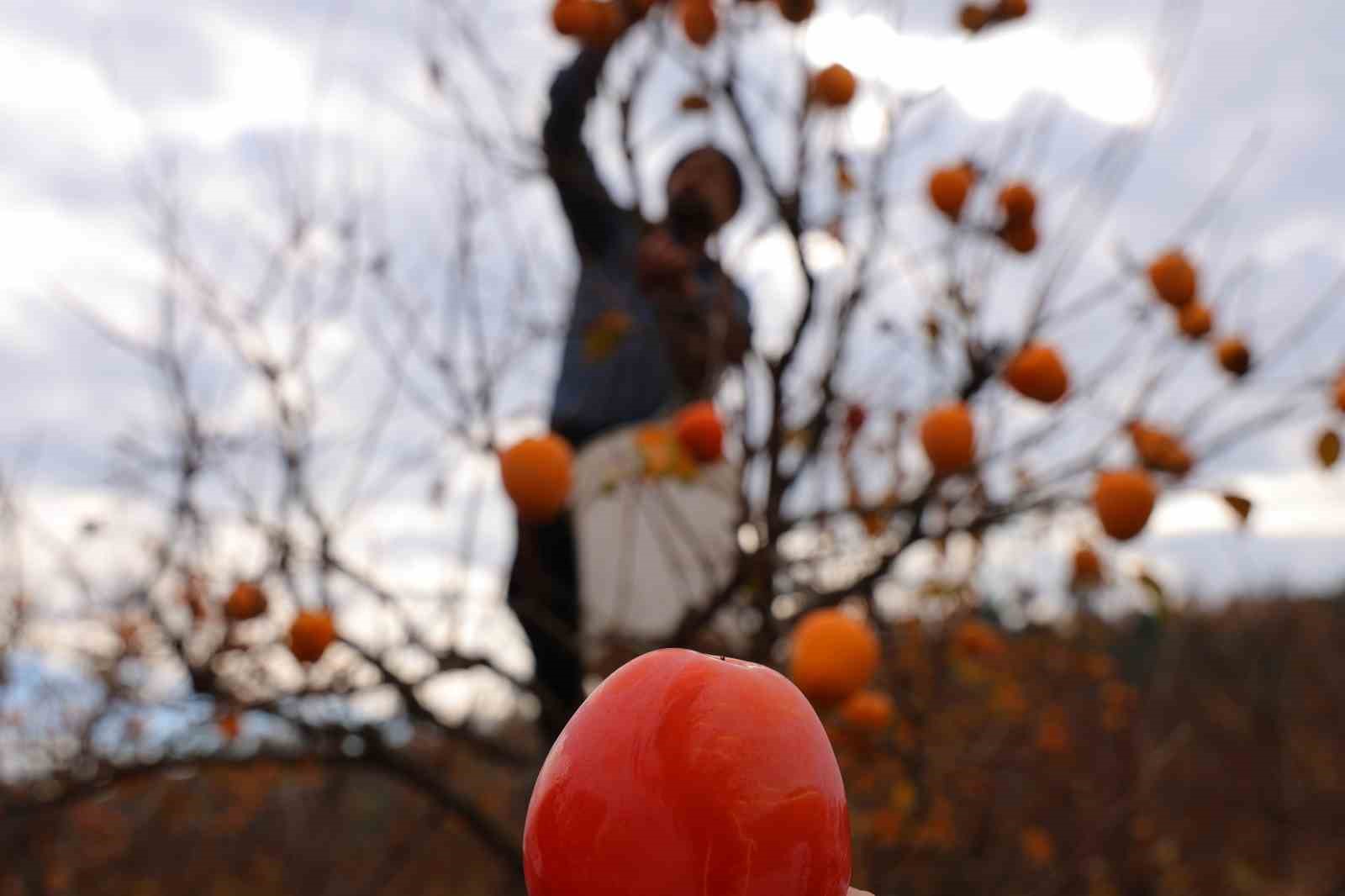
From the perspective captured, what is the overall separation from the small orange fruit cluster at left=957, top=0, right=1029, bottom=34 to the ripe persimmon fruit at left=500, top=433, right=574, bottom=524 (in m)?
1.25

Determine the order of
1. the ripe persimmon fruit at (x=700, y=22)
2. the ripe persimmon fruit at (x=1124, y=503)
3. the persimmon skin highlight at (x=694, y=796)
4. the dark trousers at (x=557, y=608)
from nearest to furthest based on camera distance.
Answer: the persimmon skin highlight at (x=694, y=796), the ripe persimmon fruit at (x=1124, y=503), the ripe persimmon fruit at (x=700, y=22), the dark trousers at (x=557, y=608)

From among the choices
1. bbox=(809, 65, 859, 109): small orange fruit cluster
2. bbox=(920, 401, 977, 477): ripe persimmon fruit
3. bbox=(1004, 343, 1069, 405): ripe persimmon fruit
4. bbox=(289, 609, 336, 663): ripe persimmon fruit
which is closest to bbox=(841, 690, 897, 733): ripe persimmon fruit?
bbox=(920, 401, 977, 477): ripe persimmon fruit

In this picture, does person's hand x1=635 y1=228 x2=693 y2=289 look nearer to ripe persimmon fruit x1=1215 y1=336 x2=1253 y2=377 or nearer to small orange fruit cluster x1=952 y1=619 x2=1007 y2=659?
ripe persimmon fruit x1=1215 y1=336 x2=1253 y2=377

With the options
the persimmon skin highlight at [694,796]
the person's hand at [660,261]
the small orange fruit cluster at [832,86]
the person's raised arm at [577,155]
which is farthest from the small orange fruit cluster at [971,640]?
the persimmon skin highlight at [694,796]

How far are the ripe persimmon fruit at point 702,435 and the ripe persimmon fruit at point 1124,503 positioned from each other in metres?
0.67

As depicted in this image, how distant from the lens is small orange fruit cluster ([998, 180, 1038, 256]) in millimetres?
2107

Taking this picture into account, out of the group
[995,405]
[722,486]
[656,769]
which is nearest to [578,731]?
[656,769]

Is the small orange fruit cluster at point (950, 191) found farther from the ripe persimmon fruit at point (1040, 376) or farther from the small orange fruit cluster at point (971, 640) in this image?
the small orange fruit cluster at point (971, 640)

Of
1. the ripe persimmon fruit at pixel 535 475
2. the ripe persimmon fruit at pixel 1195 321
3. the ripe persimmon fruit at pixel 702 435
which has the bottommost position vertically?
the ripe persimmon fruit at pixel 702 435

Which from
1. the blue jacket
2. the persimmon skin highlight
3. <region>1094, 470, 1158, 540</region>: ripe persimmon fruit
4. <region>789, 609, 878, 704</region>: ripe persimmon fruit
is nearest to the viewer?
the persimmon skin highlight

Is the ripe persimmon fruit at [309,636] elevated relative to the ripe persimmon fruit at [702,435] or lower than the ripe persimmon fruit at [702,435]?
lower

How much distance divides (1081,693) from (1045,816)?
72cm

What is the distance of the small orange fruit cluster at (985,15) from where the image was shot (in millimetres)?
2094

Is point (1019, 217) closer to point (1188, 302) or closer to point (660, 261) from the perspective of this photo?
point (1188, 302)
